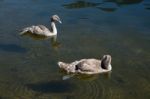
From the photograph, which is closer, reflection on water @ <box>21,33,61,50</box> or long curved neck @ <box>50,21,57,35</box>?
reflection on water @ <box>21,33,61,50</box>

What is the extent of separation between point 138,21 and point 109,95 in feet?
25.3

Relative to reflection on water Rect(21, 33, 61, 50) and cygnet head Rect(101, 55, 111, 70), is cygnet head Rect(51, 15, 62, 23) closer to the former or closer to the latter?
reflection on water Rect(21, 33, 61, 50)

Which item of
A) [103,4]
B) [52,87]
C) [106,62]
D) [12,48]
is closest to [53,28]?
[12,48]

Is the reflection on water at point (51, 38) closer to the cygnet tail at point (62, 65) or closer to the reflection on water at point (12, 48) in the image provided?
the reflection on water at point (12, 48)

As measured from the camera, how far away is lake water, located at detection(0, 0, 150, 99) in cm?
1544

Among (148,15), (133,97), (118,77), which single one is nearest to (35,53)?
(118,77)

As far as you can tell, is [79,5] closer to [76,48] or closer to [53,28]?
[53,28]

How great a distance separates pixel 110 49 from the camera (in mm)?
18719

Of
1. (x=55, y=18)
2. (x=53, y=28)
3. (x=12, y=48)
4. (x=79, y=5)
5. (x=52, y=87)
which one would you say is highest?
(x=55, y=18)

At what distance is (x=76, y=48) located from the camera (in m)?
18.9

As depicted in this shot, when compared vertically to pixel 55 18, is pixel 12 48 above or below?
below

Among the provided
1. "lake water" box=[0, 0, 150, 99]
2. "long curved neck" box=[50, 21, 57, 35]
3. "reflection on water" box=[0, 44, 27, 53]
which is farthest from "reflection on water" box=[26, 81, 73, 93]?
"long curved neck" box=[50, 21, 57, 35]

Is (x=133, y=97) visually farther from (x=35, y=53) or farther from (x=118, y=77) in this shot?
(x=35, y=53)

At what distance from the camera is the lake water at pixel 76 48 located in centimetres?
1544
